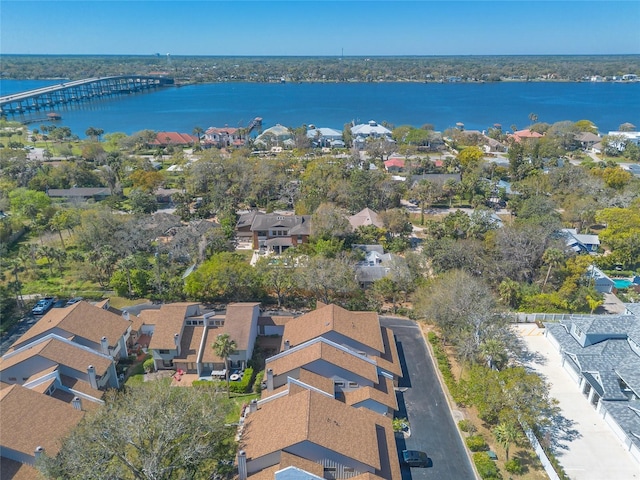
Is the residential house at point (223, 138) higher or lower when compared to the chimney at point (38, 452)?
lower

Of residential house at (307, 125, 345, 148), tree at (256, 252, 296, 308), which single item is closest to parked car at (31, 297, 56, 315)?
tree at (256, 252, 296, 308)

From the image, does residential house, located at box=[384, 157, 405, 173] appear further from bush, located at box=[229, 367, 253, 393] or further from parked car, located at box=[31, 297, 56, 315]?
bush, located at box=[229, 367, 253, 393]

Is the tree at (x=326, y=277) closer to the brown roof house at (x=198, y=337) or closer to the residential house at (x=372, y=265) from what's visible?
the residential house at (x=372, y=265)

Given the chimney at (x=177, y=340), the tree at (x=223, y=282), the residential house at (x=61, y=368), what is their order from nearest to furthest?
the residential house at (x=61, y=368) → the chimney at (x=177, y=340) → the tree at (x=223, y=282)

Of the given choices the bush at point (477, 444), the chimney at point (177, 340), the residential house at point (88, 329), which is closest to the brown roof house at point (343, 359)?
the bush at point (477, 444)

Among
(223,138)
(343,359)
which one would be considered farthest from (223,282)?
(223,138)

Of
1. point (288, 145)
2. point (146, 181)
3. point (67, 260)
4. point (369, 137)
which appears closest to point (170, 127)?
point (288, 145)
